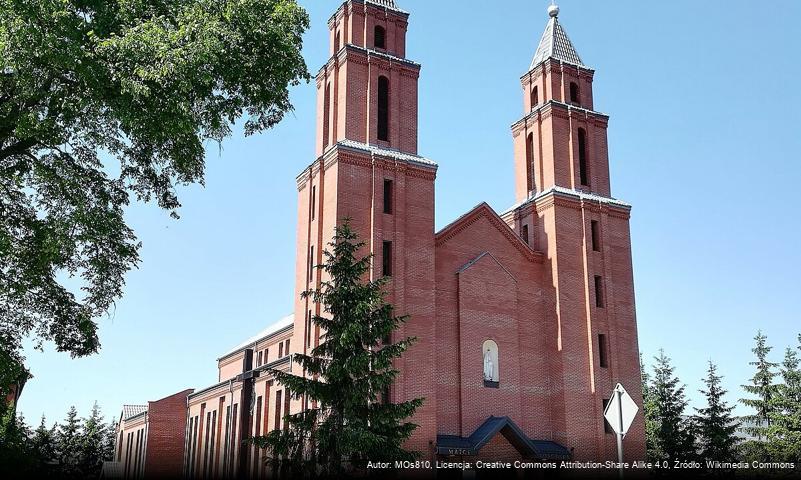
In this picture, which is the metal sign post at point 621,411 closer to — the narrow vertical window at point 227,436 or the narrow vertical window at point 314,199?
the narrow vertical window at point 314,199

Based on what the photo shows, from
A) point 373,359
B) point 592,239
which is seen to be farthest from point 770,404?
point 373,359

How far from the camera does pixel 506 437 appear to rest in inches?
1152

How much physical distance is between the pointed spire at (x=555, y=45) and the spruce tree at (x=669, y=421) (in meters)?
20.1

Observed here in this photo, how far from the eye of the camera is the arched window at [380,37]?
32.6 m

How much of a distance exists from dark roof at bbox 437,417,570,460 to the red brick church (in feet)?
0.17

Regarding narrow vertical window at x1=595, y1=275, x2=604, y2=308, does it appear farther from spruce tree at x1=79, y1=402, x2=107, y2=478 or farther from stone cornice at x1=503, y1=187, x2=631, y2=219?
spruce tree at x1=79, y1=402, x2=107, y2=478

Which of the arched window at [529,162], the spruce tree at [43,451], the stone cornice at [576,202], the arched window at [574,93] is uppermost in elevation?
the arched window at [574,93]

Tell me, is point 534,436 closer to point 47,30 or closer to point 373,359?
point 373,359

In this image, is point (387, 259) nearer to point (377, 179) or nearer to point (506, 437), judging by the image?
point (377, 179)

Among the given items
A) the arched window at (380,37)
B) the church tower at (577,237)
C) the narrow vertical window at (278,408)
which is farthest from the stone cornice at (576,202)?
the narrow vertical window at (278,408)

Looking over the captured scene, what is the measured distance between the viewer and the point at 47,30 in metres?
15.0

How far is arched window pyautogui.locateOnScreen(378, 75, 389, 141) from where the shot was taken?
31125 mm

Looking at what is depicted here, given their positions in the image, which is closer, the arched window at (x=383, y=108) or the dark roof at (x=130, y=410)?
the arched window at (x=383, y=108)

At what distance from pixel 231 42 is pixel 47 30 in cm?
370
